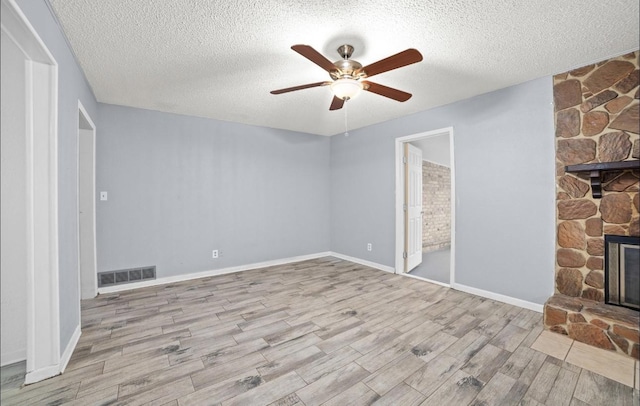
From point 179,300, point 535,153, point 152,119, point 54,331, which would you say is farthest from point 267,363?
point 152,119

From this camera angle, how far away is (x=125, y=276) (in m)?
3.40

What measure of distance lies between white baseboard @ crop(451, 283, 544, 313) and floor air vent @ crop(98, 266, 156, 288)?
3.99m

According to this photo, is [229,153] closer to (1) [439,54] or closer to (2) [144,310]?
(2) [144,310]

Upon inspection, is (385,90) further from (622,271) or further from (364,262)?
(364,262)

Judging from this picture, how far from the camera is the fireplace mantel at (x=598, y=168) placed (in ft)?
6.86

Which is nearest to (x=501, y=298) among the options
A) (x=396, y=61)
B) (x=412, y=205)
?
(x=412, y=205)

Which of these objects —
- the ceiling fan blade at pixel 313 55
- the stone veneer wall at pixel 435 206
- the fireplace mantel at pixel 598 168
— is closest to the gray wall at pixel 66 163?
the ceiling fan blade at pixel 313 55

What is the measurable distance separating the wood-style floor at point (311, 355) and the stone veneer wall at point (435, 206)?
282 centimetres

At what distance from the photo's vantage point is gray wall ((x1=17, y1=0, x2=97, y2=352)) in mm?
1726

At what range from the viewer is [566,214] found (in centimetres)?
253

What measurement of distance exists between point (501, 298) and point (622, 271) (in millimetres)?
1020

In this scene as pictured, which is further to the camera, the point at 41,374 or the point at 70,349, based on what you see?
the point at 70,349

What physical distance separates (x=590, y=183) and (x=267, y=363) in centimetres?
313

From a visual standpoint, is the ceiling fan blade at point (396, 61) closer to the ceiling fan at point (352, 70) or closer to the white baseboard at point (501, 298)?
the ceiling fan at point (352, 70)
